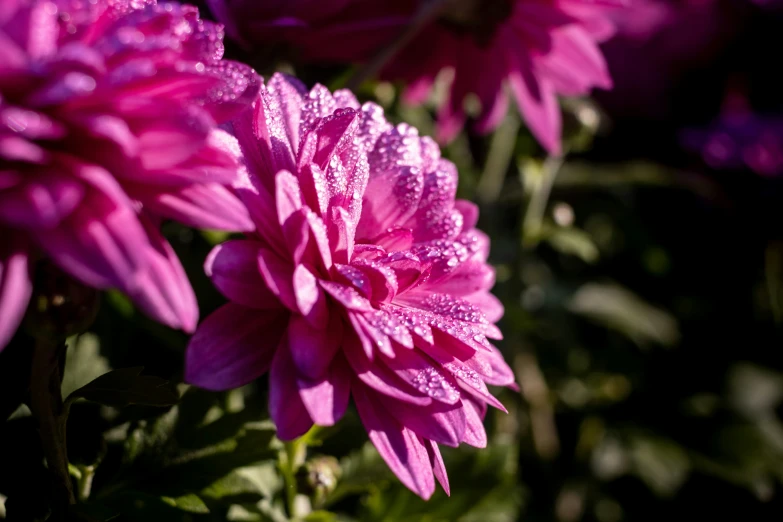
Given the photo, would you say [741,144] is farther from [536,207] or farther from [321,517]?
[321,517]

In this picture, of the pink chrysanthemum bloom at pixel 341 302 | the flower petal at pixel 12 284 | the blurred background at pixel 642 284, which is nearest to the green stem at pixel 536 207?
the blurred background at pixel 642 284

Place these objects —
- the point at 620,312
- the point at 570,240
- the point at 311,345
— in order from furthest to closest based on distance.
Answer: the point at 620,312 → the point at 570,240 → the point at 311,345

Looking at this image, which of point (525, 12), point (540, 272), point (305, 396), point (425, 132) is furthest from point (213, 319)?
point (540, 272)

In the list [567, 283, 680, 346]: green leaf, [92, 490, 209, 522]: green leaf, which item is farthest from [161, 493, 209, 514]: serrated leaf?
[567, 283, 680, 346]: green leaf

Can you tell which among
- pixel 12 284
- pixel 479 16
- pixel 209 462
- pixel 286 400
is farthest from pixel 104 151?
pixel 479 16

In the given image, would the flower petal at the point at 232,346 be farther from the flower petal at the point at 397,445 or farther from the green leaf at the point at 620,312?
the green leaf at the point at 620,312

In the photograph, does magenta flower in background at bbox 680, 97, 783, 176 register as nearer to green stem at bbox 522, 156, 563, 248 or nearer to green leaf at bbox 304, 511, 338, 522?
green stem at bbox 522, 156, 563, 248

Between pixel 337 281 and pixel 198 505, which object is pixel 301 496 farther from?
pixel 337 281
